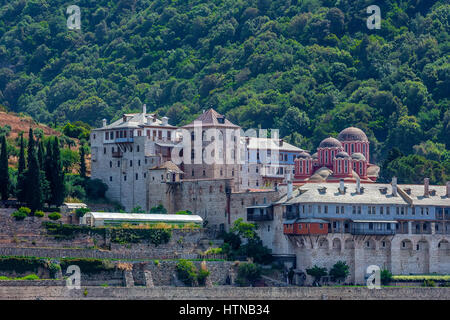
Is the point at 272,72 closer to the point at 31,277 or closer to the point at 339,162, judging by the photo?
the point at 339,162

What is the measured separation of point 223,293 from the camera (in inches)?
3797

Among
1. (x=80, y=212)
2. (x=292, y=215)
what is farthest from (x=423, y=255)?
(x=80, y=212)

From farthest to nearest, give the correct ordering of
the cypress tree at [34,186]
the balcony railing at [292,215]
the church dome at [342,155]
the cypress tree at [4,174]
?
the church dome at [342,155] → the cypress tree at [4,174] → the cypress tree at [34,186] → the balcony railing at [292,215]

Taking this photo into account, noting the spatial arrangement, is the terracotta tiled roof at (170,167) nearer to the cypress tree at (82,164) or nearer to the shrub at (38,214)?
the cypress tree at (82,164)

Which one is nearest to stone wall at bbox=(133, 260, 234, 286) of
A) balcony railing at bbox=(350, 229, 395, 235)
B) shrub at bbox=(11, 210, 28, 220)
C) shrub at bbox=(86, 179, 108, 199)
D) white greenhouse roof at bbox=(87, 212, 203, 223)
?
white greenhouse roof at bbox=(87, 212, 203, 223)

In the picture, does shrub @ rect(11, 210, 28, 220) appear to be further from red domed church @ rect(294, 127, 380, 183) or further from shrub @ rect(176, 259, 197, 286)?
red domed church @ rect(294, 127, 380, 183)

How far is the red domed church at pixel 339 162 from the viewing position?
11400 centimetres

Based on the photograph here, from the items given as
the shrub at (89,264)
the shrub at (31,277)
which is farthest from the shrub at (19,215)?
the shrub at (31,277)

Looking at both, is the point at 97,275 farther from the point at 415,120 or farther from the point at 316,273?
the point at 415,120

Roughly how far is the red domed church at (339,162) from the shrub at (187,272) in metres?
17.3

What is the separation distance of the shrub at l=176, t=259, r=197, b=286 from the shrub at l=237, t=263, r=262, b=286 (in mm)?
3614

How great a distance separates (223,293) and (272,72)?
81.9 meters

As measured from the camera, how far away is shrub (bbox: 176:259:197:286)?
9906cm

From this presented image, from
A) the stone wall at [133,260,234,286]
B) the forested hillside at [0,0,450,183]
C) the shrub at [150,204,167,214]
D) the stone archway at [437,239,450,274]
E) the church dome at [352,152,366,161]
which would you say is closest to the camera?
the stone wall at [133,260,234,286]
